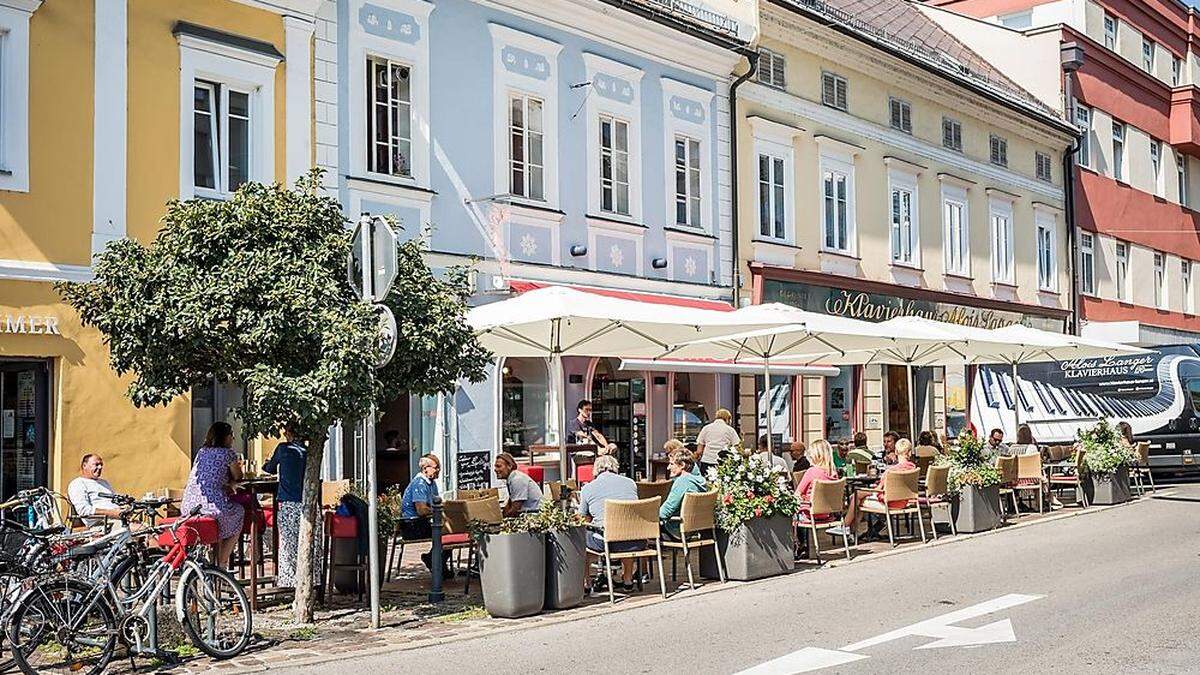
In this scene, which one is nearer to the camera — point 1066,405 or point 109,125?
point 109,125

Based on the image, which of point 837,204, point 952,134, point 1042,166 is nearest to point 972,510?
point 837,204

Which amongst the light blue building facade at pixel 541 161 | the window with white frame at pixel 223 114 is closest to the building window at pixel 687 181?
the light blue building facade at pixel 541 161

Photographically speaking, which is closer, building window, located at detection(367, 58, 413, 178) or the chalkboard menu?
building window, located at detection(367, 58, 413, 178)

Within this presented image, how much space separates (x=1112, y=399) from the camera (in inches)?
1056

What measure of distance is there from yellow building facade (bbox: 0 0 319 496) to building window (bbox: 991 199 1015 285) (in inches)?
829

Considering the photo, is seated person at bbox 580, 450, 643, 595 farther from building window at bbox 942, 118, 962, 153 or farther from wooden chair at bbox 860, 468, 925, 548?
building window at bbox 942, 118, 962, 153

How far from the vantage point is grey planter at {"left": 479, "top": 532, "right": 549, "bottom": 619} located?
1095cm

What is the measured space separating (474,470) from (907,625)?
8688 mm

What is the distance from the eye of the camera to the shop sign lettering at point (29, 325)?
509 inches

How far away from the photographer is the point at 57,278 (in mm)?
13336

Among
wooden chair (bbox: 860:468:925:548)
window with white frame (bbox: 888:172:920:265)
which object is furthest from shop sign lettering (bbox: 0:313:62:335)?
window with white frame (bbox: 888:172:920:265)

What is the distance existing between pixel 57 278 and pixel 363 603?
185 inches

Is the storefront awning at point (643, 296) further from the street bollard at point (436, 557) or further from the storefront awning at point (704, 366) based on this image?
the street bollard at point (436, 557)

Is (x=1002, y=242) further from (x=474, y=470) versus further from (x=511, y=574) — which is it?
(x=511, y=574)
